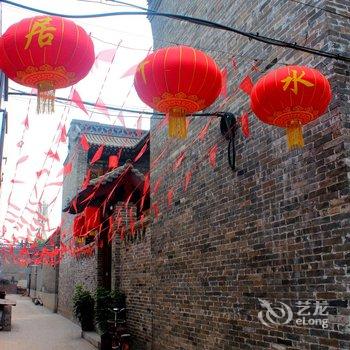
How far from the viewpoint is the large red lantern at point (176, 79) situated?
3469mm

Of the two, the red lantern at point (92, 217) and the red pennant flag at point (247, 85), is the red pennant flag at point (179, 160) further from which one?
the red lantern at point (92, 217)

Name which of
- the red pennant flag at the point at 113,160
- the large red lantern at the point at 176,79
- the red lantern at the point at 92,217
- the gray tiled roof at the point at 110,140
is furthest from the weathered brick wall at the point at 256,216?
the gray tiled roof at the point at 110,140

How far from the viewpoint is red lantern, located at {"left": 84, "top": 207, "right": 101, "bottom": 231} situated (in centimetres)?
1249

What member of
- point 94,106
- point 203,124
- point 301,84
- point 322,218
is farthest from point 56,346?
point 301,84

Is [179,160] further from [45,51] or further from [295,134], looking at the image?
[45,51]

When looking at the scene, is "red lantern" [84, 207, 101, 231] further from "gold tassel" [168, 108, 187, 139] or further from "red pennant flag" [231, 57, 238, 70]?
"gold tassel" [168, 108, 187, 139]

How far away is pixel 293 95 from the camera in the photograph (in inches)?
146

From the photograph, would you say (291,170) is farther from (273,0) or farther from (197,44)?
(197,44)

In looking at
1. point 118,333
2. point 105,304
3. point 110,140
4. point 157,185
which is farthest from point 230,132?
point 110,140

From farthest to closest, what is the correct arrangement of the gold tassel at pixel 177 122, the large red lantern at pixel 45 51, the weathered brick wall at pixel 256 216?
the weathered brick wall at pixel 256 216
the gold tassel at pixel 177 122
the large red lantern at pixel 45 51

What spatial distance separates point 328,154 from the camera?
13.8 feet

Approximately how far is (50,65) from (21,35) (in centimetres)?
29

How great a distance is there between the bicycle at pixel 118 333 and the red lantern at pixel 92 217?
3.61 m

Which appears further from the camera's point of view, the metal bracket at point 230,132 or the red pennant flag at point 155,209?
the red pennant flag at point 155,209
